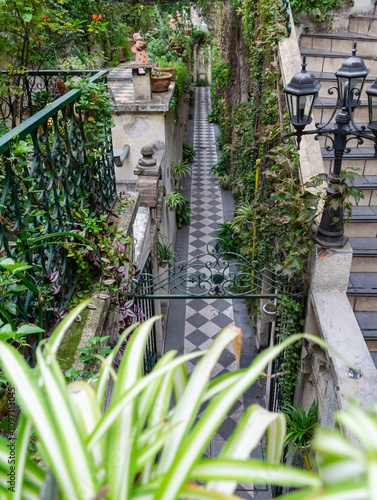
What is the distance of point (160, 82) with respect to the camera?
7027 mm

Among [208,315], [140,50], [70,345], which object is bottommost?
[208,315]

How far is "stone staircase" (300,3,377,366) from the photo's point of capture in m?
3.29

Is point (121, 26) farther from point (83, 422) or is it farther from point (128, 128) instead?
point (83, 422)

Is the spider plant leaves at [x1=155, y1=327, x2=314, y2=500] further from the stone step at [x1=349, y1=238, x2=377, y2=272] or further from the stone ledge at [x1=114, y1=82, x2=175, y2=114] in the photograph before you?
the stone ledge at [x1=114, y1=82, x2=175, y2=114]

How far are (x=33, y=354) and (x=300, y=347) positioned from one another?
2326 mm

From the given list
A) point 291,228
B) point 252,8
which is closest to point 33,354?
point 291,228

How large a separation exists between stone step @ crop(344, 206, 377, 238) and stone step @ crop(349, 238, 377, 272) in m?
0.11

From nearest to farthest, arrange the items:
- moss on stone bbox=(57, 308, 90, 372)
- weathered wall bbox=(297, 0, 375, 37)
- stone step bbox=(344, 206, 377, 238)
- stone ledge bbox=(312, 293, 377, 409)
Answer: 1. moss on stone bbox=(57, 308, 90, 372)
2. stone ledge bbox=(312, 293, 377, 409)
3. stone step bbox=(344, 206, 377, 238)
4. weathered wall bbox=(297, 0, 375, 37)

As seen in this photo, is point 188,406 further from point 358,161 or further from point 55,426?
point 358,161

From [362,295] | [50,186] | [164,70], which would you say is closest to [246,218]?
[164,70]

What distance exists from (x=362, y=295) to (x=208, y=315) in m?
3.90

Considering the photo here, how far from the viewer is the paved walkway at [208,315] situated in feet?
16.7

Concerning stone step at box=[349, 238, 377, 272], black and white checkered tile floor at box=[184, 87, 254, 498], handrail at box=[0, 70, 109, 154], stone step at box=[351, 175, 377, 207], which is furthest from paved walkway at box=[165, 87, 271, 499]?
stone step at box=[351, 175, 377, 207]

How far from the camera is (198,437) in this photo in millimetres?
708
